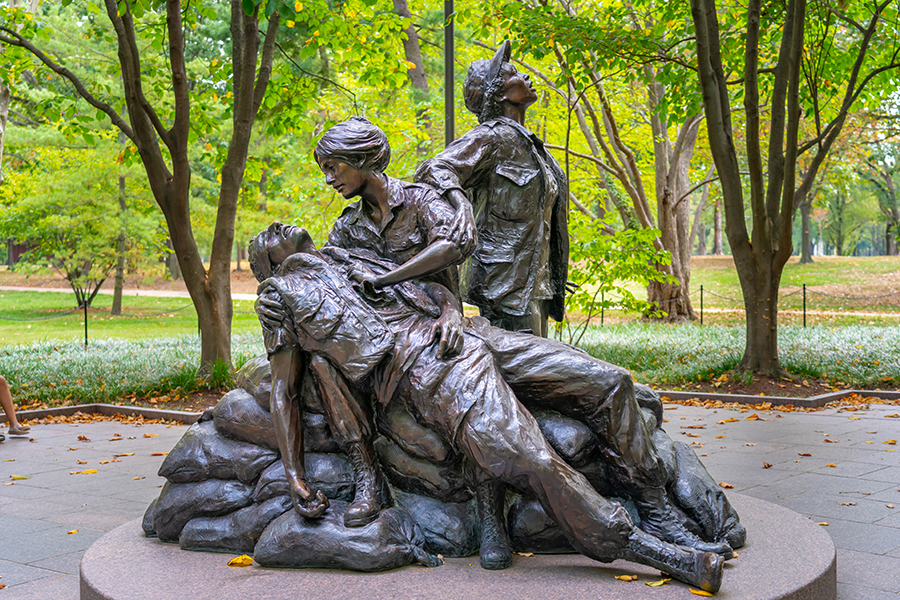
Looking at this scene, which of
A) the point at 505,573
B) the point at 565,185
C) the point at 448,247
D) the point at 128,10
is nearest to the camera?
the point at 505,573

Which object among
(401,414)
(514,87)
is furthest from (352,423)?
(514,87)

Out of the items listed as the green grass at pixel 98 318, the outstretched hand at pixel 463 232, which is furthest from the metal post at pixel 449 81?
the green grass at pixel 98 318

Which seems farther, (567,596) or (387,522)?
(387,522)

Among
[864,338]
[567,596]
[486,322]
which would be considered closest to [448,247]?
[486,322]

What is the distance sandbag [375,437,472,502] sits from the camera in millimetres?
3807

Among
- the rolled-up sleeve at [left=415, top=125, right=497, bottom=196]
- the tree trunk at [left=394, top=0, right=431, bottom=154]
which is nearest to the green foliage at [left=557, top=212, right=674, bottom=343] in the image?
the tree trunk at [left=394, top=0, right=431, bottom=154]

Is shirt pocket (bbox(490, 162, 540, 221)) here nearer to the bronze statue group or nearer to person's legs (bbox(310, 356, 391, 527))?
the bronze statue group

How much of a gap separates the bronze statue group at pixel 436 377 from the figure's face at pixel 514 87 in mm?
613

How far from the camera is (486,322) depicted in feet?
13.8

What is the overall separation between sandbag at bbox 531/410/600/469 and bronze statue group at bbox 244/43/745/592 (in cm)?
4

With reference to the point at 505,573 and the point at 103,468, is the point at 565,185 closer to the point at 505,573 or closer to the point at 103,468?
the point at 505,573

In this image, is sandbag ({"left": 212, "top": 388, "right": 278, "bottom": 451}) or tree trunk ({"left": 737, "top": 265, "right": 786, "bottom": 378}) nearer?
sandbag ({"left": 212, "top": 388, "right": 278, "bottom": 451})

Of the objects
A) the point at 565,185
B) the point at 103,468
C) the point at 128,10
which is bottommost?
the point at 103,468

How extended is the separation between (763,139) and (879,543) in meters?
17.3
